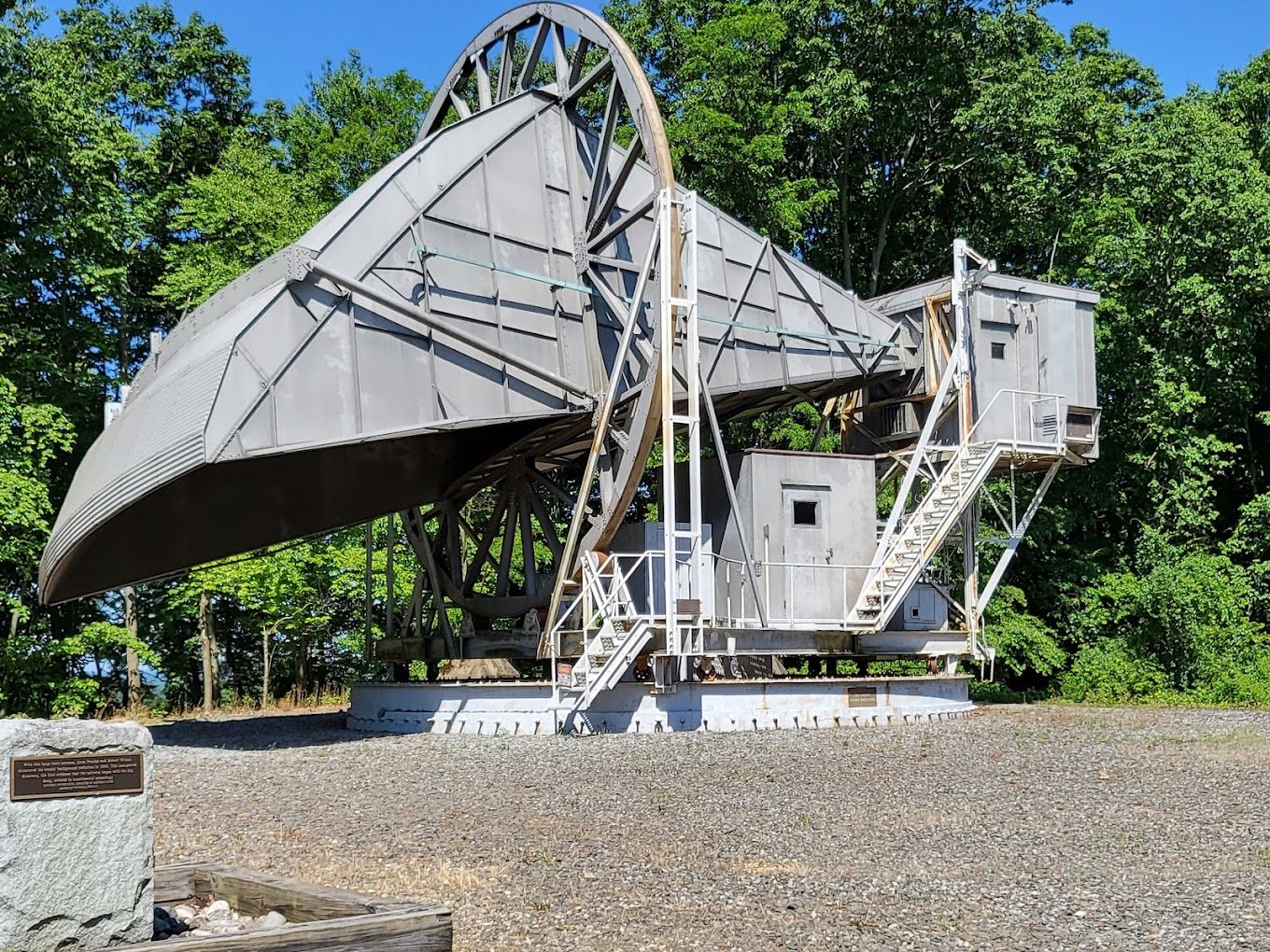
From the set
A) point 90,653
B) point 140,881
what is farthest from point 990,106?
point 140,881

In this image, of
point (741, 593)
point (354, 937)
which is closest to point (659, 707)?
point (741, 593)

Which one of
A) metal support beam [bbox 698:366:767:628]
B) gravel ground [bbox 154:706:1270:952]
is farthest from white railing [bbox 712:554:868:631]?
gravel ground [bbox 154:706:1270:952]

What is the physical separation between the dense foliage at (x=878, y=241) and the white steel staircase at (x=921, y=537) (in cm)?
936

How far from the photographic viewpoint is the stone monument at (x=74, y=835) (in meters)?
6.86

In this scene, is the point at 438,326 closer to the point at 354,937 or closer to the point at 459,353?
the point at 459,353

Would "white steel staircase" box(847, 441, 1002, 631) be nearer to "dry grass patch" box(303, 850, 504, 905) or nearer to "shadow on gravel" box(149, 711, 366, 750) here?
"shadow on gravel" box(149, 711, 366, 750)

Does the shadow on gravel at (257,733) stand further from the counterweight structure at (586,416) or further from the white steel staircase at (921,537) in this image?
the white steel staircase at (921,537)

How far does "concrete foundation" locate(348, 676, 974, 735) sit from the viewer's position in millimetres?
20516

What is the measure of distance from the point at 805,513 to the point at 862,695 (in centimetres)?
320

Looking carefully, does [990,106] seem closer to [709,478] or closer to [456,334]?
[709,478]

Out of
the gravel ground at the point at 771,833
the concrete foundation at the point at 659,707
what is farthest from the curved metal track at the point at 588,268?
the gravel ground at the point at 771,833

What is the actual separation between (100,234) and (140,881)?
2921 centimetres

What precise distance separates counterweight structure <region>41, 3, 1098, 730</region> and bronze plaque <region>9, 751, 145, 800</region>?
10.1m

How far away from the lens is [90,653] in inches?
1447
